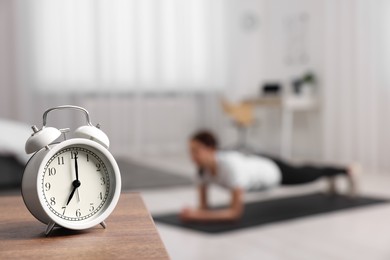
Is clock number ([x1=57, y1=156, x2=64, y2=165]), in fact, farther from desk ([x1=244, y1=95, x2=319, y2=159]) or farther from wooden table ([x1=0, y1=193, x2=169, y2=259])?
desk ([x1=244, y1=95, x2=319, y2=159])

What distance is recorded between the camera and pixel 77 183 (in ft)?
2.51

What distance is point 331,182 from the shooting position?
3496 mm

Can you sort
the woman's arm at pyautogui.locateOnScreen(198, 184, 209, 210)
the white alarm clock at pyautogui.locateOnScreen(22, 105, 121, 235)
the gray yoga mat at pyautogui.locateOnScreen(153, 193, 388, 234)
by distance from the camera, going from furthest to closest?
the woman's arm at pyautogui.locateOnScreen(198, 184, 209, 210) < the gray yoga mat at pyautogui.locateOnScreen(153, 193, 388, 234) < the white alarm clock at pyautogui.locateOnScreen(22, 105, 121, 235)

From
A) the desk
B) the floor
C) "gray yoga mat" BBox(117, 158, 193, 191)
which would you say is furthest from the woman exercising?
the desk

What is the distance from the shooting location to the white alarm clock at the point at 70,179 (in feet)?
2.40

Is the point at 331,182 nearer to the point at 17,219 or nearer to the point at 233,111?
the point at 233,111

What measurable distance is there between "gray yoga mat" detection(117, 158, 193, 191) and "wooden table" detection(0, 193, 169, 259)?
9.65ft

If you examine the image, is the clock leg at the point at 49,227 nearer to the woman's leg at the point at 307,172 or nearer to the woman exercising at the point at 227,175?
the woman exercising at the point at 227,175

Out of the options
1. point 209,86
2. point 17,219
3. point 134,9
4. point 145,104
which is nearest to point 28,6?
point 134,9

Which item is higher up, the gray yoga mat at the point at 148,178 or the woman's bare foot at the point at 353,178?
the woman's bare foot at the point at 353,178

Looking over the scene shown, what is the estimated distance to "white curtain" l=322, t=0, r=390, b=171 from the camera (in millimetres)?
4727

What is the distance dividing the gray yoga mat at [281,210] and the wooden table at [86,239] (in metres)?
1.83

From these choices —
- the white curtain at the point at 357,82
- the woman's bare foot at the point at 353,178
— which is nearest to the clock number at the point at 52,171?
the woman's bare foot at the point at 353,178

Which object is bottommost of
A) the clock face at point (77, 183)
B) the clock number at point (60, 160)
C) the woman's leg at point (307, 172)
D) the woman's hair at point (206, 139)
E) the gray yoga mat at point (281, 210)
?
the gray yoga mat at point (281, 210)
